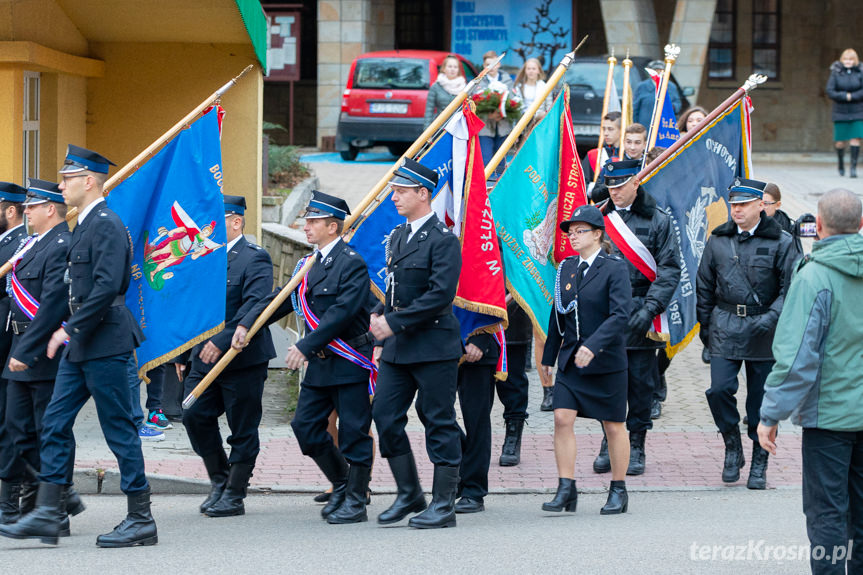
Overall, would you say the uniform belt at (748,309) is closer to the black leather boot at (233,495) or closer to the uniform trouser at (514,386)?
the uniform trouser at (514,386)

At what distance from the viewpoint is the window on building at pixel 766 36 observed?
1128 inches

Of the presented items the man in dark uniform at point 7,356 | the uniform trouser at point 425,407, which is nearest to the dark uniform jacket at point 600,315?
the uniform trouser at point 425,407

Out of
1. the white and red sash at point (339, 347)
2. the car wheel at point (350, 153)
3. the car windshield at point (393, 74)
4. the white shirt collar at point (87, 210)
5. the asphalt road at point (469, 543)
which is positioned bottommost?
the asphalt road at point (469, 543)

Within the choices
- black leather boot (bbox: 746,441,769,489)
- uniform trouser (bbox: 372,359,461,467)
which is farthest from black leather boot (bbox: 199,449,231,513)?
black leather boot (bbox: 746,441,769,489)

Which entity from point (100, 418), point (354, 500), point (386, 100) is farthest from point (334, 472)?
point (386, 100)

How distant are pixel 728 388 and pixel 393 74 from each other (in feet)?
47.3

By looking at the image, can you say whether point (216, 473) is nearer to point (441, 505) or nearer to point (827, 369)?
point (441, 505)

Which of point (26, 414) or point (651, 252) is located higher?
point (651, 252)

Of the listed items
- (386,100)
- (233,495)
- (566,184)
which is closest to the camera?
(233,495)

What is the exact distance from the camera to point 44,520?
22.1 ft

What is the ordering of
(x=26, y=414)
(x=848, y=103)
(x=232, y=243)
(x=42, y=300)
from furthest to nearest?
(x=848, y=103)
(x=232, y=243)
(x=26, y=414)
(x=42, y=300)

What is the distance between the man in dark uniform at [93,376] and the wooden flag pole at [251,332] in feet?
2.03

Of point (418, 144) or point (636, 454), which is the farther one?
point (636, 454)

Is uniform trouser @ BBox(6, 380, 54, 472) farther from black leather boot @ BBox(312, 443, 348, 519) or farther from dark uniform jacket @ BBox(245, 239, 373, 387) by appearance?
black leather boot @ BBox(312, 443, 348, 519)
